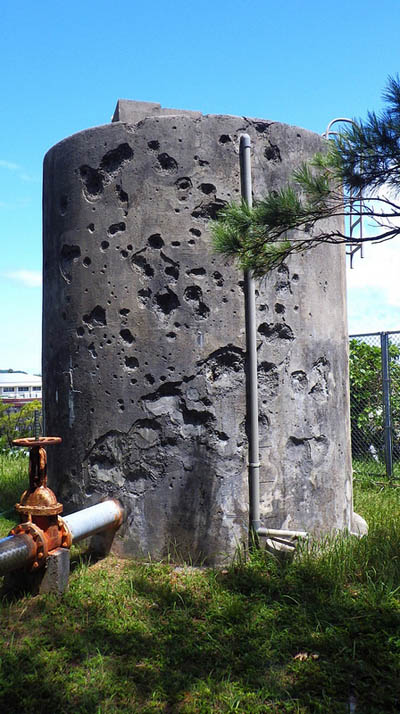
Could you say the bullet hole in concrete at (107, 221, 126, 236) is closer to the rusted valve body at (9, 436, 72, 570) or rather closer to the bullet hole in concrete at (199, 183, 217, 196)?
the bullet hole in concrete at (199, 183, 217, 196)

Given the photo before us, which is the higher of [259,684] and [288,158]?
[288,158]

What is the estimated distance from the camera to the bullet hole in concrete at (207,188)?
13.8 ft

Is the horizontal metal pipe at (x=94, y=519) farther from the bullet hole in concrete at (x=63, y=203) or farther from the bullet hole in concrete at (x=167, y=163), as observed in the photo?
the bullet hole in concrete at (x=167, y=163)

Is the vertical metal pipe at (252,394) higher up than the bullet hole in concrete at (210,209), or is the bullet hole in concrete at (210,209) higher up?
the bullet hole in concrete at (210,209)

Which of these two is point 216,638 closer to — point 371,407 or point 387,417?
point 387,417

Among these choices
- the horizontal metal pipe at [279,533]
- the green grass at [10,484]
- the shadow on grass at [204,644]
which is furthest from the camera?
the green grass at [10,484]

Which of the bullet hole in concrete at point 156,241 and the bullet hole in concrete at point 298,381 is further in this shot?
the bullet hole in concrete at point 298,381

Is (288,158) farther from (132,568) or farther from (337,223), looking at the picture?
(132,568)

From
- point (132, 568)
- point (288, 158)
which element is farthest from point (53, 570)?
point (288, 158)

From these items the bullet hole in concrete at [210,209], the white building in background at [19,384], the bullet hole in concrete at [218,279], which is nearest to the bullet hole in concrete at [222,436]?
the bullet hole in concrete at [218,279]

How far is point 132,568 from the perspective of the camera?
13.0ft

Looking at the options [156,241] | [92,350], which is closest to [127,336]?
[92,350]

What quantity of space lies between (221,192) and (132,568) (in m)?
2.66

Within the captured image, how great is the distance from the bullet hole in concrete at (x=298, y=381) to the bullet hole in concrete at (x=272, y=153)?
1.58 meters
